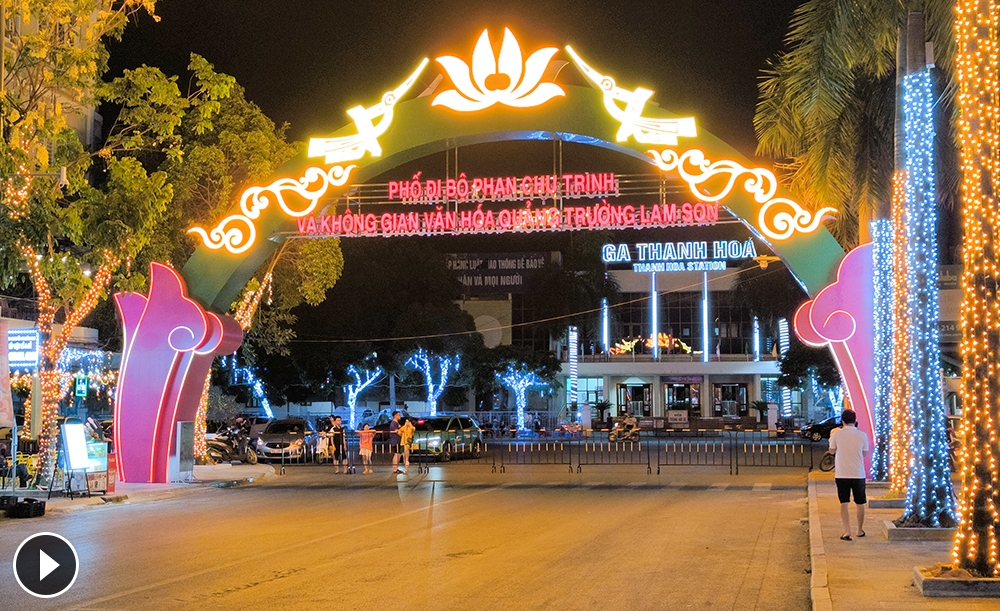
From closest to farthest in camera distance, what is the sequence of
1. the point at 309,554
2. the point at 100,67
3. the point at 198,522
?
the point at 309,554 < the point at 198,522 < the point at 100,67

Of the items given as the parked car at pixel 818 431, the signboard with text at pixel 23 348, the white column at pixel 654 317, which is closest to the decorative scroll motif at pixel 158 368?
the signboard with text at pixel 23 348

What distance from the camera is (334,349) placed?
59500 millimetres

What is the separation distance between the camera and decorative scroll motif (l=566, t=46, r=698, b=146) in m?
25.0

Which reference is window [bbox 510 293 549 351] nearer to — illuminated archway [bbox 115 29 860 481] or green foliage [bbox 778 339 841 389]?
green foliage [bbox 778 339 841 389]

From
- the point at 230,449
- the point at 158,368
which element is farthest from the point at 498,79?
the point at 230,449

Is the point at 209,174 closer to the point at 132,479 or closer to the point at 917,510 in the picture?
the point at 132,479

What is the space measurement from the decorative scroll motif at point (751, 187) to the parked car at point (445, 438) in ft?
49.6

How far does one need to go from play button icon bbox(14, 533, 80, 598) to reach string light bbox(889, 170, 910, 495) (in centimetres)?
1634

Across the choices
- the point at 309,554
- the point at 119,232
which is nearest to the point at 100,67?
the point at 119,232

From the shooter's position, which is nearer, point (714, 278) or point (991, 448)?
point (991, 448)

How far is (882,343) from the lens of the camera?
22562mm

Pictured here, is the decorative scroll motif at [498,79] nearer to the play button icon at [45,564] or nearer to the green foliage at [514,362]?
the play button icon at [45,564]

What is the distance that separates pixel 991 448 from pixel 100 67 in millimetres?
18050

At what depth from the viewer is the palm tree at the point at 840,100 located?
711 inches
